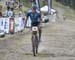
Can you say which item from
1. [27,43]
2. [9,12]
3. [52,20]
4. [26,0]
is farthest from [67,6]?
[27,43]

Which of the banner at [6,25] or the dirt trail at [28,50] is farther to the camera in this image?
the banner at [6,25]

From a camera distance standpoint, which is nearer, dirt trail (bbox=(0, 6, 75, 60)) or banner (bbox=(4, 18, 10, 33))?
dirt trail (bbox=(0, 6, 75, 60))

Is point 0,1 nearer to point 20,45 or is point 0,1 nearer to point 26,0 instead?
point 26,0

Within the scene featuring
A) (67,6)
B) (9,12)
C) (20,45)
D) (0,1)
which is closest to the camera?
(20,45)

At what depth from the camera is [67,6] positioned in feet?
187

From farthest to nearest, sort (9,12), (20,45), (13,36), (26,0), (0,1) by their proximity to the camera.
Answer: (26,0)
(0,1)
(9,12)
(13,36)
(20,45)

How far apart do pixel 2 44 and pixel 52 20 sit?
60.1 ft

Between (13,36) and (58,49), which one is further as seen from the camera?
(13,36)

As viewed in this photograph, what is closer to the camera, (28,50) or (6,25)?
(28,50)

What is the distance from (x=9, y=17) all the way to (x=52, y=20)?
48.6 ft

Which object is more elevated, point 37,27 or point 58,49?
point 37,27

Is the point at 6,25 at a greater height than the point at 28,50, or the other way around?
the point at 28,50

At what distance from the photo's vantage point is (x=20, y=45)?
17797 millimetres

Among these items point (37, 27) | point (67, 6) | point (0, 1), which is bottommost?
point (67, 6)
